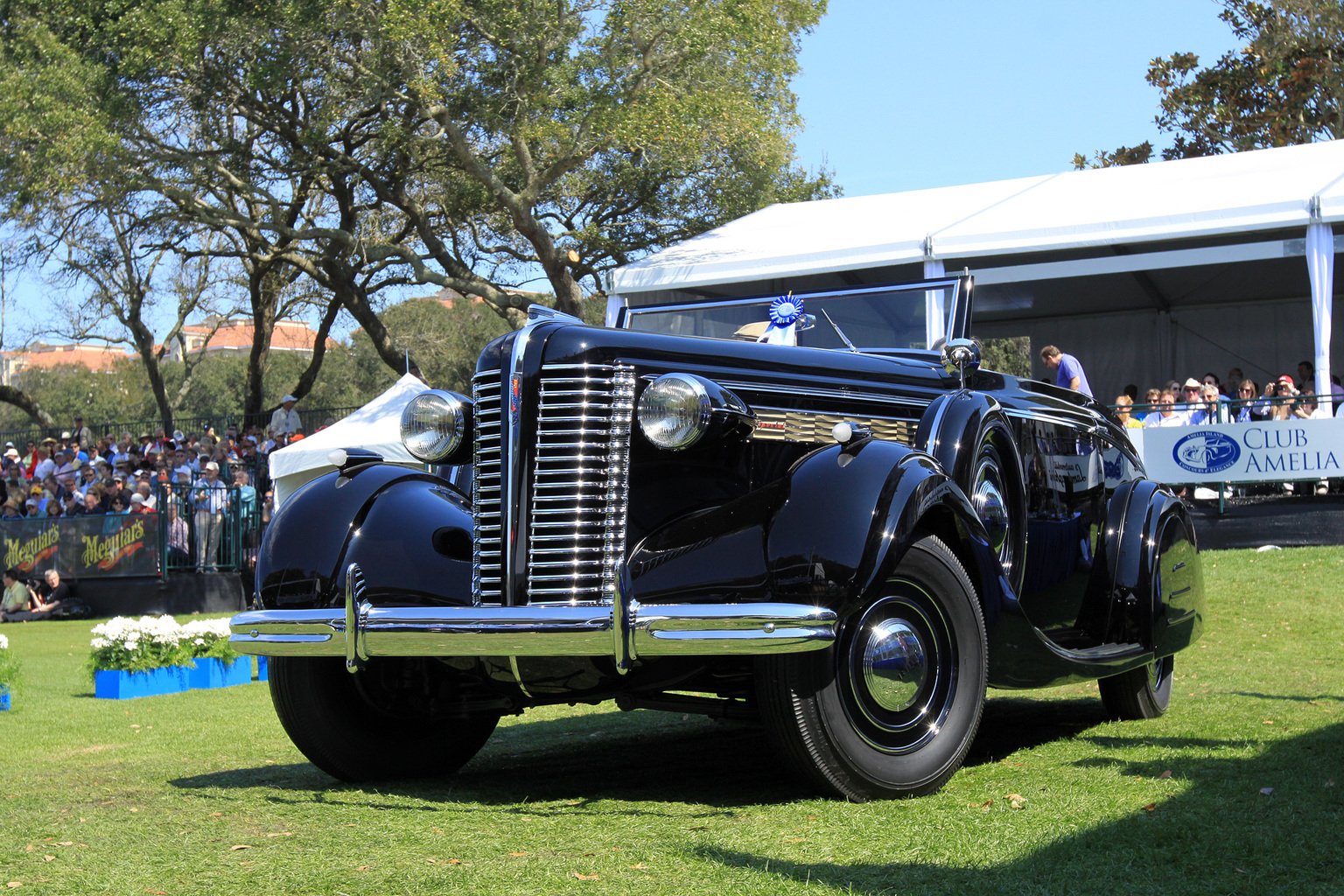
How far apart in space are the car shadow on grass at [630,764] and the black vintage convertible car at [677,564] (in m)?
0.28

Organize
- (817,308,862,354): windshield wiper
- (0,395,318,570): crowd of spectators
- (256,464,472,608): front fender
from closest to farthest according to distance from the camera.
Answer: (256,464,472,608): front fender
(817,308,862,354): windshield wiper
(0,395,318,570): crowd of spectators

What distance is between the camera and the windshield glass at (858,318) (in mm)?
5996

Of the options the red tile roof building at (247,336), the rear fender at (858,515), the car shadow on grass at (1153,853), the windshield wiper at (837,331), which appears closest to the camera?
the car shadow on grass at (1153,853)

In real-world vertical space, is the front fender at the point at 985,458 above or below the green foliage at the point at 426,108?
below

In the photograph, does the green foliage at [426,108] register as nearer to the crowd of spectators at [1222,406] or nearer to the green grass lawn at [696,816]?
the crowd of spectators at [1222,406]

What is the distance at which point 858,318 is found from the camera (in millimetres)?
6094

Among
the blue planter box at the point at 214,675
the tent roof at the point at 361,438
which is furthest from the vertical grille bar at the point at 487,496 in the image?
the tent roof at the point at 361,438

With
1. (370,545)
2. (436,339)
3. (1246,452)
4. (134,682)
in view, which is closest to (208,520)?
(134,682)

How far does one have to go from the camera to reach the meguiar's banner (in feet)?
57.1

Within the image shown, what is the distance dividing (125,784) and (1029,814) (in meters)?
3.49

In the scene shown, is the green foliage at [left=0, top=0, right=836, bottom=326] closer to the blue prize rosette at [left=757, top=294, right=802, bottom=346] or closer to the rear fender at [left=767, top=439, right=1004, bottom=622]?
the blue prize rosette at [left=757, top=294, right=802, bottom=346]

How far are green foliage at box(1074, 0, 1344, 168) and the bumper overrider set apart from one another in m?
26.2

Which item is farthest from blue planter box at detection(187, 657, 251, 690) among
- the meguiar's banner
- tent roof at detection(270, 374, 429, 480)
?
the meguiar's banner

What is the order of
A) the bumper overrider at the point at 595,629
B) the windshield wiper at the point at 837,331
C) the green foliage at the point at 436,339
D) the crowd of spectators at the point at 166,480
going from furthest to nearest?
the green foliage at the point at 436,339 → the crowd of spectators at the point at 166,480 → the windshield wiper at the point at 837,331 → the bumper overrider at the point at 595,629
